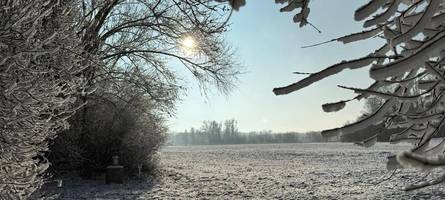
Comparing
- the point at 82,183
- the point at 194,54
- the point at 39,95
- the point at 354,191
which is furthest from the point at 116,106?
the point at 39,95

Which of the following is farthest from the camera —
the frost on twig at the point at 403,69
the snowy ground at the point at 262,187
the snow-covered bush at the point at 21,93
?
the snowy ground at the point at 262,187

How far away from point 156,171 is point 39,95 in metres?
13.7

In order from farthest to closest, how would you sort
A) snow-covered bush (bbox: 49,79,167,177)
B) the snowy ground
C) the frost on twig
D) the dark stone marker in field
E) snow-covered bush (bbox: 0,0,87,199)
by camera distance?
1. snow-covered bush (bbox: 49,79,167,177)
2. the dark stone marker in field
3. the snowy ground
4. snow-covered bush (bbox: 0,0,87,199)
5. the frost on twig

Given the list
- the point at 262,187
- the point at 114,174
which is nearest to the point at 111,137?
the point at 114,174

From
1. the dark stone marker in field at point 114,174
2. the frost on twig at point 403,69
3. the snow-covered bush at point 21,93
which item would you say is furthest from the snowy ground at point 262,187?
the frost on twig at point 403,69

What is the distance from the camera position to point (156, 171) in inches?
750

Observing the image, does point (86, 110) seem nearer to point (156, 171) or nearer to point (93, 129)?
point (93, 129)

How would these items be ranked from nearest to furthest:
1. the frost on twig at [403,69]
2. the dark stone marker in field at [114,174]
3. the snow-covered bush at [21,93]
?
the frost on twig at [403,69] < the snow-covered bush at [21,93] < the dark stone marker in field at [114,174]

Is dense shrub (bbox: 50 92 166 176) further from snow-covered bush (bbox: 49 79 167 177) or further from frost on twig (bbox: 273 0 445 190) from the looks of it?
frost on twig (bbox: 273 0 445 190)

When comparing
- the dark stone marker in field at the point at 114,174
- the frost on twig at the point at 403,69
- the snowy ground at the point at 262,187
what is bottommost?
the snowy ground at the point at 262,187

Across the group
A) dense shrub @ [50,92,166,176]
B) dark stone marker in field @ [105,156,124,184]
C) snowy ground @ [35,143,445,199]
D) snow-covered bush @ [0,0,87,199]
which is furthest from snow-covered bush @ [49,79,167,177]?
snow-covered bush @ [0,0,87,199]

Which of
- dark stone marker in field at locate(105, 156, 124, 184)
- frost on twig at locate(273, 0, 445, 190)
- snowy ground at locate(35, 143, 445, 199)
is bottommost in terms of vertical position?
snowy ground at locate(35, 143, 445, 199)

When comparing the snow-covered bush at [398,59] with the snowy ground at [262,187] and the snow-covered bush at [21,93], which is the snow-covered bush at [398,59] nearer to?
the snow-covered bush at [21,93]

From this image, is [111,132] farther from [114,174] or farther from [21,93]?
[21,93]
